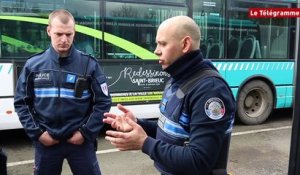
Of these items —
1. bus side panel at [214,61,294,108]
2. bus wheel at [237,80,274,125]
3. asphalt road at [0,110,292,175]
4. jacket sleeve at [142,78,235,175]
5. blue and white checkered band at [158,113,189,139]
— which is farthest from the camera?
bus wheel at [237,80,274,125]

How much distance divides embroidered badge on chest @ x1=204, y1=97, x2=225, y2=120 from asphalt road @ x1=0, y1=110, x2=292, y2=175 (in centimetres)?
336

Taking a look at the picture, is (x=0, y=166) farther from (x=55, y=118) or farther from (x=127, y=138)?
(x=127, y=138)

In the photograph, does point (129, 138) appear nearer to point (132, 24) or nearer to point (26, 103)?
point (26, 103)

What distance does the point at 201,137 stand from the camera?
1667mm

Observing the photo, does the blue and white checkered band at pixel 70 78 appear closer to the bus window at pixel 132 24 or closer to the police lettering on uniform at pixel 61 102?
the police lettering on uniform at pixel 61 102

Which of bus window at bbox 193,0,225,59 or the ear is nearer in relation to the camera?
the ear

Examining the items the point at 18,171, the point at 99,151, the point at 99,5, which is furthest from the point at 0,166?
the point at 99,5

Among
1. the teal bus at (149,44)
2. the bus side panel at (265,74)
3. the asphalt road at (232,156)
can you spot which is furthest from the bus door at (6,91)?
the bus side panel at (265,74)

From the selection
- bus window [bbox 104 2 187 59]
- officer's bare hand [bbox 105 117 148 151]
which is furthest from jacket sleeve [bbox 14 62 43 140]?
bus window [bbox 104 2 187 59]

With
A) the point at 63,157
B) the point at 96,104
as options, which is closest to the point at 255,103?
the point at 96,104

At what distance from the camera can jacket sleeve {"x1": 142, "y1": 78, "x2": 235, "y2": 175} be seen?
1.67 meters

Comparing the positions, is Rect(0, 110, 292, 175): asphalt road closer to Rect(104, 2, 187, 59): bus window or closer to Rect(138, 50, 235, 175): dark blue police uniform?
Rect(104, 2, 187, 59): bus window

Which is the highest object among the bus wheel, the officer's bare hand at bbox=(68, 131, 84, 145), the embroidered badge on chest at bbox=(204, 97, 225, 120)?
the embroidered badge on chest at bbox=(204, 97, 225, 120)

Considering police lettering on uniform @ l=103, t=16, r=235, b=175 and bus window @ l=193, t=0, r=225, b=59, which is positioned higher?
bus window @ l=193, t=0, r=225, b=59
